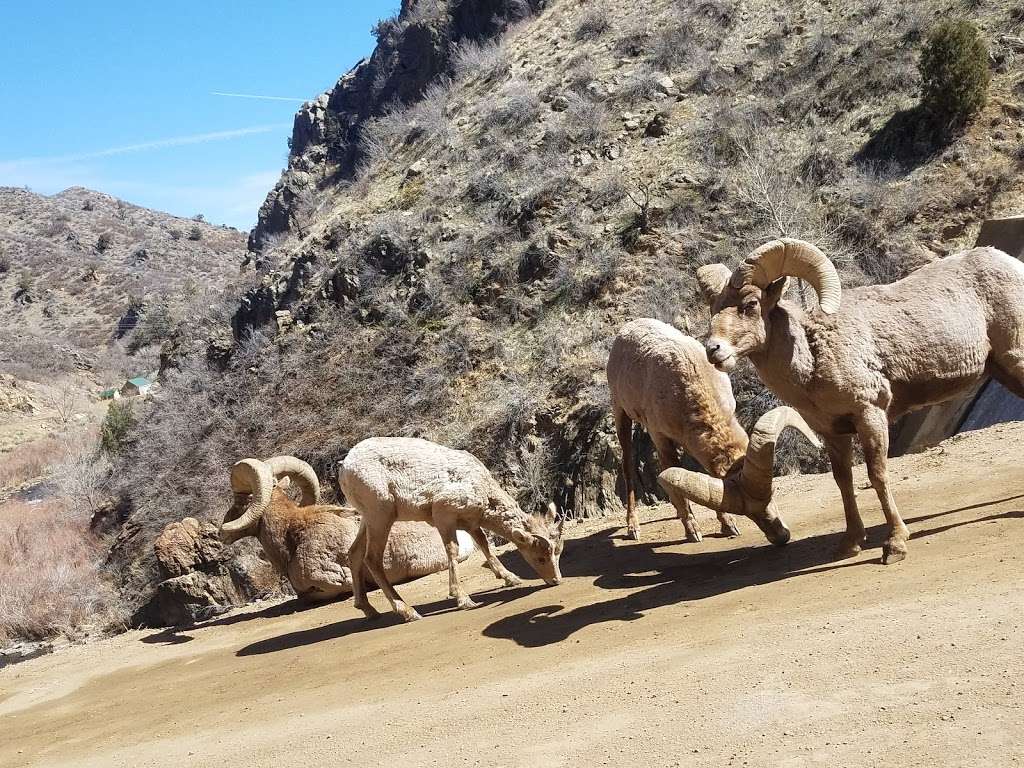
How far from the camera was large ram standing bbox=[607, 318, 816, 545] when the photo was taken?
7.43 meters

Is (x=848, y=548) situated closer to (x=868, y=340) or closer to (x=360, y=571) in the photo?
(x=868, y=340)

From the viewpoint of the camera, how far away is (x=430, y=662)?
7.14m

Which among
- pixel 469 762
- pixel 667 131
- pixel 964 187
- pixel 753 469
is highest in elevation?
pixel 667 131

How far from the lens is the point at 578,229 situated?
21.0 metres

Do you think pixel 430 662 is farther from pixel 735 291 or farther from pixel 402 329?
pixel 402 329

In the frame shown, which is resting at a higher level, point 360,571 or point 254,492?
point 254,492

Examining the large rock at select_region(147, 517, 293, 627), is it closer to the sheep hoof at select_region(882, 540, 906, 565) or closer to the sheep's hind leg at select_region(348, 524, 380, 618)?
the sheep's hind leg at select_region(348, 524, 380, 618)

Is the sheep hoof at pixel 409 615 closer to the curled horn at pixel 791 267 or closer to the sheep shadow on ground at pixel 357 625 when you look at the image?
the sheep shadow on ground at pixel 357 625

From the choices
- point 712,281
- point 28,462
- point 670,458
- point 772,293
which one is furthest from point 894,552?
point 28,462

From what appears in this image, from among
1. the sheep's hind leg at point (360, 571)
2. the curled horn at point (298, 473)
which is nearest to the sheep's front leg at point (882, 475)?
the sheep's hind leg at point (360, 571)

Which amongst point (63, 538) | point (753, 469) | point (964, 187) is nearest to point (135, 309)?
point (63, 538)

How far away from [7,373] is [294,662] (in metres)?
49.6

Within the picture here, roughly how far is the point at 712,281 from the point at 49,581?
15.7 meters

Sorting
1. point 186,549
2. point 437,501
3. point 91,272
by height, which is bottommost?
point 186,549
